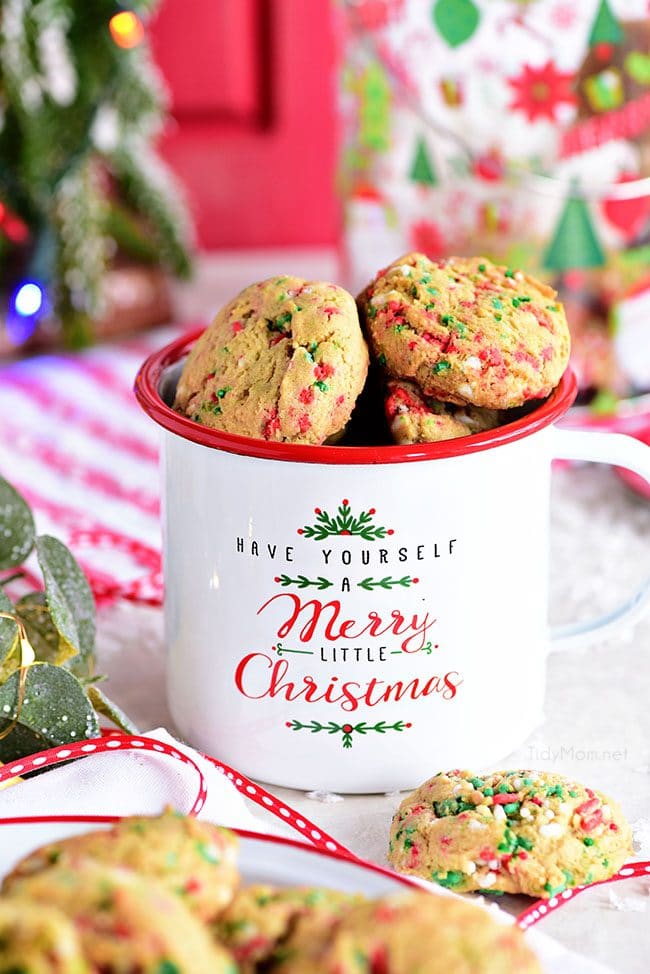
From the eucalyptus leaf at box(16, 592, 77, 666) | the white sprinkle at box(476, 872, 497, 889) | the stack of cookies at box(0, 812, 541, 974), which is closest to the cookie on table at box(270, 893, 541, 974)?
the stack of cookies at box(0, 812, 541, 974)

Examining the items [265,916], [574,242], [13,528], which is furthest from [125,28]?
[265,916]

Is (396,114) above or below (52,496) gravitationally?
above

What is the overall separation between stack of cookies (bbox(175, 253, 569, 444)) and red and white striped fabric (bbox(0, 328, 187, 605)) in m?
0.35

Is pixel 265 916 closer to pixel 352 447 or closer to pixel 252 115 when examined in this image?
pixel 352 447

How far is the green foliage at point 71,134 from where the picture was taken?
1.52 meters

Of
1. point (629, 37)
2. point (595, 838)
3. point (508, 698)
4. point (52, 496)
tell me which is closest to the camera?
point (595, 838)

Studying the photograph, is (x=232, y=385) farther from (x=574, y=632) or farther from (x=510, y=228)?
(x=510, y=228)

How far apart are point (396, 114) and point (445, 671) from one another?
2.33 feet

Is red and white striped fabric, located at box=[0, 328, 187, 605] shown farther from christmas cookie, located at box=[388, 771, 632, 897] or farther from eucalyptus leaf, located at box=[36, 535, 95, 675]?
christmas cookie, located at box=[388, 771, 632, 897]

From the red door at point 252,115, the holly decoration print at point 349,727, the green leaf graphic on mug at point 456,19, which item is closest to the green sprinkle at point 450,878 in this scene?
the holly decoration print at point 349,727

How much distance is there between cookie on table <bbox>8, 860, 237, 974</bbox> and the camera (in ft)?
1.33

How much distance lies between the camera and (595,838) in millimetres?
662

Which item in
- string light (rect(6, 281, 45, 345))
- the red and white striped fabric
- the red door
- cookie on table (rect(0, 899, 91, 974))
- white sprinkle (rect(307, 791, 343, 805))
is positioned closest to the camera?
cookie on table (rect(0, 899, 91, 974))

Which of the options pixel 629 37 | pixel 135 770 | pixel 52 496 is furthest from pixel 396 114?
pixel 135 770
